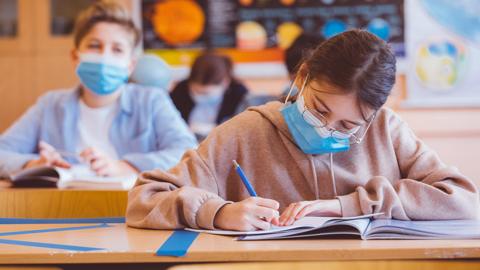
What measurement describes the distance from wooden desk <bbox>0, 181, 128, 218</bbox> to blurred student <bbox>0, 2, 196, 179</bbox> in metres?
0.77

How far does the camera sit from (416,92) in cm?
466

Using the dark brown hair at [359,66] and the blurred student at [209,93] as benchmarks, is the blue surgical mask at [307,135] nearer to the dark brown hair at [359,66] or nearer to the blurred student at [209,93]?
the dark brown hair at [359,66]

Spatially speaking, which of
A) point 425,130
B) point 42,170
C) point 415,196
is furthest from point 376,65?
point 425,130

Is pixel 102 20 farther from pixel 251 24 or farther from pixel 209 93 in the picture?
pixel 251 24

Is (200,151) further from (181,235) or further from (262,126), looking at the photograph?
(181,235)

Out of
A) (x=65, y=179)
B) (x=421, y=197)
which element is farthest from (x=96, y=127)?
(x=421, y=197)

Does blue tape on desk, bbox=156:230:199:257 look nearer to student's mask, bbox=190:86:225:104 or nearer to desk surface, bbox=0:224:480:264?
desk surface, bbox=0:224:480:264

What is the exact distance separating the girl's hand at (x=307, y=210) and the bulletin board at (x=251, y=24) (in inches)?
134

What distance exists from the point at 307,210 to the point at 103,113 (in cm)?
147

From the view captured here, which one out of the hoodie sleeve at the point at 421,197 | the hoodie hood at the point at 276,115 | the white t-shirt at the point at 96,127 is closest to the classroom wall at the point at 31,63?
the white t-shirt at the point at 96,127

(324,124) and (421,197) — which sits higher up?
(324,124)

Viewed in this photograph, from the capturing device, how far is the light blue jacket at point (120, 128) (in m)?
2.64

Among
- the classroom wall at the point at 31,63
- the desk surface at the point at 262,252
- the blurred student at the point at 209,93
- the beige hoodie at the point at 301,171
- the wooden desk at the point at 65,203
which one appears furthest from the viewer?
the classroom wall at the point at 31,63

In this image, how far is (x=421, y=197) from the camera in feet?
4.72
